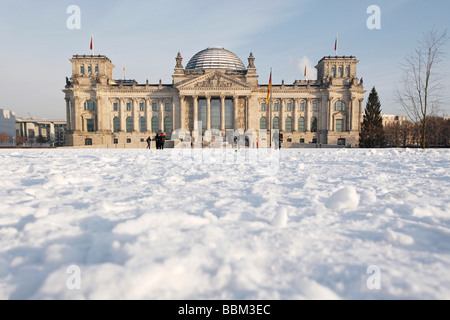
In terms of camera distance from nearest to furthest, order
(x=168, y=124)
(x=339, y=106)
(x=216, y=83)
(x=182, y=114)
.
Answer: (x=216, y=83) → (x=182, y=114) → (x=339, y=106) → (x=168, y=124)

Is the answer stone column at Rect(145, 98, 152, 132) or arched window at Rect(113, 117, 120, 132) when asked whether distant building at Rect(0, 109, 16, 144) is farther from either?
stone column at Rect(145, 98, 152, 132)

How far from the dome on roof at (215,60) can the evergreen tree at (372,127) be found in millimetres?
34108

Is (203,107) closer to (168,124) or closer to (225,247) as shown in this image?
(168,124)

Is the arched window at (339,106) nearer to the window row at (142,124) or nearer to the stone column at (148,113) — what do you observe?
the window row at (142,124)

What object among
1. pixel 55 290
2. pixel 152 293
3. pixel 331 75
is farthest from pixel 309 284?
pixel 331 75

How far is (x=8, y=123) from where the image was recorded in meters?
136

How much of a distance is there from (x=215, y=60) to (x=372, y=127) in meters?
41.5

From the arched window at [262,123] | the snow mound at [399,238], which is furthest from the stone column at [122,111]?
the snow mound at [399,238]

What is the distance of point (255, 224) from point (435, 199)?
3538 mm

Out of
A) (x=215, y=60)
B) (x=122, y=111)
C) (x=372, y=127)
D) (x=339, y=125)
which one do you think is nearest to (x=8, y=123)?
(x=122, y=111)

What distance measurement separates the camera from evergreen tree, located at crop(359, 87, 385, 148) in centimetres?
5647

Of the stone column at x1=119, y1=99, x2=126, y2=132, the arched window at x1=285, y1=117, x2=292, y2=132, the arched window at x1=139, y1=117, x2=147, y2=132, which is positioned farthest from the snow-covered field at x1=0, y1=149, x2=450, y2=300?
the stone column at x1=119, y1=99, x2=126, y2=132

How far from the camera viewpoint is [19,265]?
2.30 metres

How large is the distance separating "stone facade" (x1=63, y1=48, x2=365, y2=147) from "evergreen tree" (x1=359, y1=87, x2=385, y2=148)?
189 centimetres
